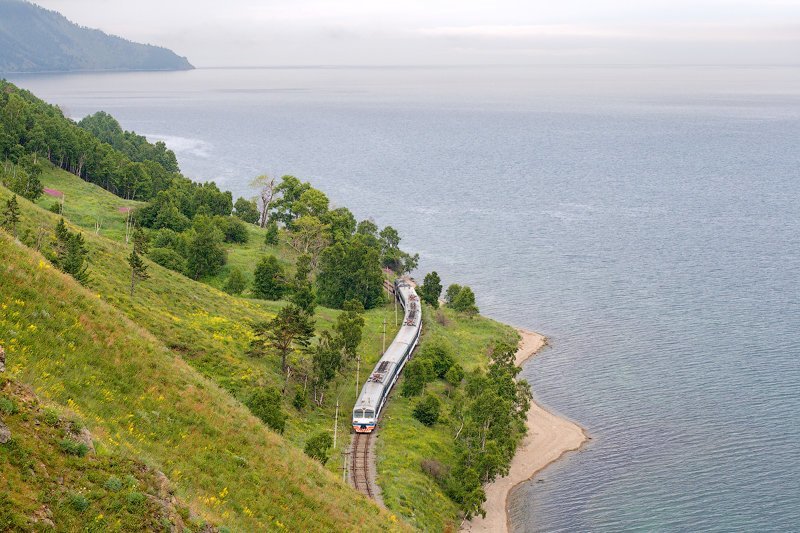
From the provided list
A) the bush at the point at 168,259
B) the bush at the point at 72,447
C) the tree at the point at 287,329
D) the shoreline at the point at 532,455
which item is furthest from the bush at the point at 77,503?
the bush at the point at 168,259

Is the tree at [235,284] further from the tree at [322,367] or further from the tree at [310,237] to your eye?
the tree at [322,367]

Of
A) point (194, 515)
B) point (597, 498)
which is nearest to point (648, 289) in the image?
point (597, 498)

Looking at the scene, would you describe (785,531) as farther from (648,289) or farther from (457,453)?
(648,289)

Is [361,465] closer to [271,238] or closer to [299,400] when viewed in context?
[299,400]

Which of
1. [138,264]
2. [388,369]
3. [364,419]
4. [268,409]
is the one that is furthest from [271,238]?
[268,409]

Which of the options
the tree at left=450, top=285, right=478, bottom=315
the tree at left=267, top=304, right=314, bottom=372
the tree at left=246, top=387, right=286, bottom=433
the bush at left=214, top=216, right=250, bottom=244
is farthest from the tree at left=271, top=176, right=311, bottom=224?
the tree at left=246, top=387, right=286, bottom=433

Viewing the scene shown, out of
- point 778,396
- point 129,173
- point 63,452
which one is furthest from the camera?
point 129,173
